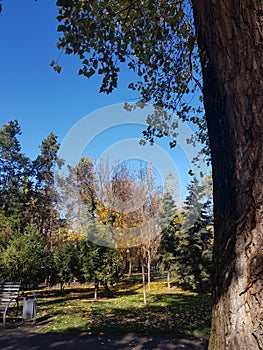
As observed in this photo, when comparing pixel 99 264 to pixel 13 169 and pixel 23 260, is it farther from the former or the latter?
pixel 13 169

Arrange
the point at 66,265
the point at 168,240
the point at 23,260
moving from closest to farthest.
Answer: the point at 23,260 < the point at 66,265 < the point at 168,240

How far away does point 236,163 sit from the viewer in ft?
4.92

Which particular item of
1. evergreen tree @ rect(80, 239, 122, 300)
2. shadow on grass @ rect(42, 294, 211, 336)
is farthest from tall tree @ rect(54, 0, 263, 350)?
evergreen tree @ rect(80, 239, 122, 300)

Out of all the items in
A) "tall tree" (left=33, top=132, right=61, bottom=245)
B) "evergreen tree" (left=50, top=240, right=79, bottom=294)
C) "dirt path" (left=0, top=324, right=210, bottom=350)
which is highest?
"tall tree" (left=33, top=132, right=61, bottom=245)

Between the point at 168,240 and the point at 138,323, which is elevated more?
the point at 168,240

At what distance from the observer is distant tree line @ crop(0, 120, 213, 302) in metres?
10.9

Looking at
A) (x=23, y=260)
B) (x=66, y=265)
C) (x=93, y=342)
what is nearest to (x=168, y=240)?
(x=66, y=265)

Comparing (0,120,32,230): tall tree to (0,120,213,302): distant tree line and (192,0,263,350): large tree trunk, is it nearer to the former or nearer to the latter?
(0,120,213,302): distant tree line

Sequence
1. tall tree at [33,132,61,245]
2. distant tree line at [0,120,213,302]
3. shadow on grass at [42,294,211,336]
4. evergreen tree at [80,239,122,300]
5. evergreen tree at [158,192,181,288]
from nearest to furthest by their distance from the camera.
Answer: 1. shadow on grass at [42,294,211,336]
2. distant tree line at [0,120,213,302]
3. evergreen tree at [80,239,122,300]
4. evergreen tree at [158,192,181,288]
5. tall tree at [33,132,61,245]

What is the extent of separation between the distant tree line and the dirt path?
5.42m

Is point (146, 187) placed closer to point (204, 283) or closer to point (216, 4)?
point (204, 283)

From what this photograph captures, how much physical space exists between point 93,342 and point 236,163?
443 centimetres

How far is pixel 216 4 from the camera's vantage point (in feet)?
5.55

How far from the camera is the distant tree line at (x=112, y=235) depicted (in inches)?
429
